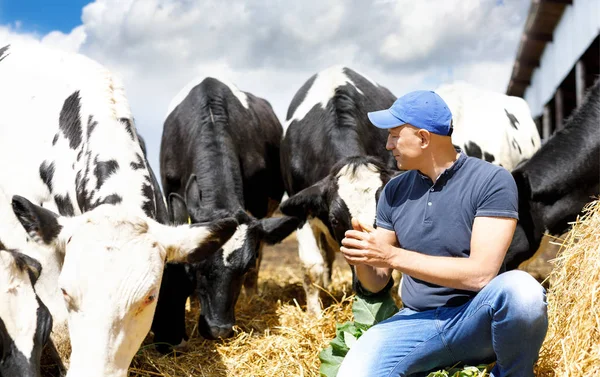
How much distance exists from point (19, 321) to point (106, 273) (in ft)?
2.03

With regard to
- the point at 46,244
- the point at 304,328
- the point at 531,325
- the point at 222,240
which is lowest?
the point at 304,328

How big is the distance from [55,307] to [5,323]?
1132mm

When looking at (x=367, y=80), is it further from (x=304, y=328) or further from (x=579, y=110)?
(x=304, y=328)

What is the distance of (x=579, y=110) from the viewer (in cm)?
665

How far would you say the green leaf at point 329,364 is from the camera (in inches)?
174

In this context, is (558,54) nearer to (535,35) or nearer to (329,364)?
(535,35)

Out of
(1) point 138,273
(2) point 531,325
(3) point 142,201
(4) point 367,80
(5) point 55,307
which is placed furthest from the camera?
(4) point 367,80

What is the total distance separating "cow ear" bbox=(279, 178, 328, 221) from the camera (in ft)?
20.3

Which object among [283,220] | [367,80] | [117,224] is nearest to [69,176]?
[117,224]

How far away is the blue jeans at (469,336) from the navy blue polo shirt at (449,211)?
0.33 ft

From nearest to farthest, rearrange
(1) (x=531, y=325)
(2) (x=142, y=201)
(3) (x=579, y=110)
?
1. (1) (x=531, y=325)
2. (2) (x=142, y=201)
3. (3) (x=579, y=110)

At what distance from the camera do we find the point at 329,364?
14.7 feet

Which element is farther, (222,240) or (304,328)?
(304,328)

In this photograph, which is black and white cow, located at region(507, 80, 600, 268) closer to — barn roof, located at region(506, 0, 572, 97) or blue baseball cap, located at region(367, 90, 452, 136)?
blue baseball cap, located at region(367, 90, 452, 136)
